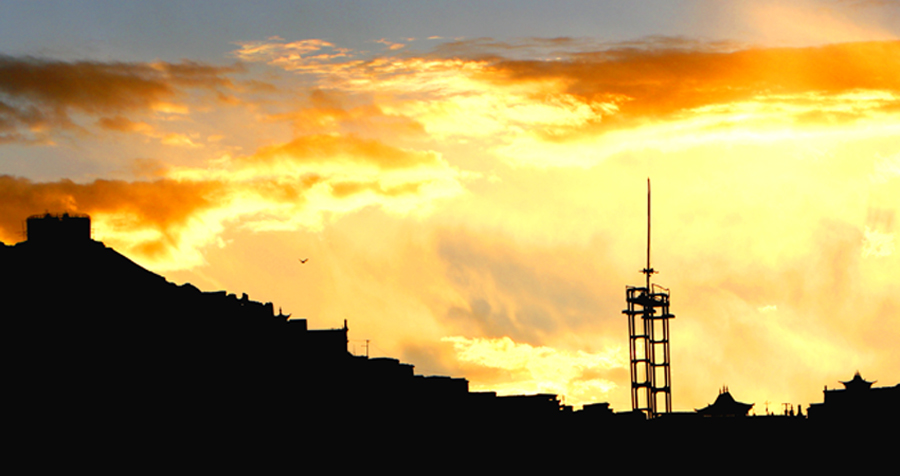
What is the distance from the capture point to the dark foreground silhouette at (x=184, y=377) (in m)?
81.5

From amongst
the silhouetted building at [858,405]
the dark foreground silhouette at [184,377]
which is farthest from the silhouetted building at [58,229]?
the silhouetted building at [858,405]

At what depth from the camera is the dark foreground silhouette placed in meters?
81.5

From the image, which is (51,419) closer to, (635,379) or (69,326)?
(69,326)

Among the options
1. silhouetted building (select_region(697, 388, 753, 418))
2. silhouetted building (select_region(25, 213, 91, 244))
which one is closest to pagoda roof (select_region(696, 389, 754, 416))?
silhouetted building (select_region(697, 388, 753, 418))

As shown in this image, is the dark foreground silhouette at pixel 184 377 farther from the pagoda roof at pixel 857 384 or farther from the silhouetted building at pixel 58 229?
the pagoda roof at pixel 857 384

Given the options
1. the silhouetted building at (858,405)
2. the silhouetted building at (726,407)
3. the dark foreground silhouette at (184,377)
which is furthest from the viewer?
the silhouetted building at (726,407)

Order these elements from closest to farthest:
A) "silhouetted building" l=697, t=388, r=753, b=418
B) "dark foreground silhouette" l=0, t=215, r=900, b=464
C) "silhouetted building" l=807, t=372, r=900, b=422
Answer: "dark foreground silhouette" l=0, t=215, r=900, b=464 < "silhouetted building" l=807, t=372, r=900, b=422 < "silhouetted building" l=697, t=388, r=753, b=418

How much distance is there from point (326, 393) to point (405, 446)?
9.80 meters

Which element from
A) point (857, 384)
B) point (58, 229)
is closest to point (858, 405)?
point (857, 384)

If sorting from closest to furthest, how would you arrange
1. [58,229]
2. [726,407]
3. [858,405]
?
1. [58,229]
2. [858,405]
3. [726,407]

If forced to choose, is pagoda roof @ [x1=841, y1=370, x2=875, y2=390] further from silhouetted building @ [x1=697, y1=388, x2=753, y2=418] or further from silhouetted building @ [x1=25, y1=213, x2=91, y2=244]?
silhouetted building @ [x1=25, y1=213, x2=91, y2=244]

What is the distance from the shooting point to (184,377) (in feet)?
→ 292

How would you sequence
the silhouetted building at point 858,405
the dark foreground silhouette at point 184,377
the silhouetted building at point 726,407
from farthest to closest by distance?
the silhouetted building at point 726,407, the silhouetted building at point 858,405, the dark foreground silhouette at point 184,377

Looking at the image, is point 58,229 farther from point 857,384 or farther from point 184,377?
point 857,384
